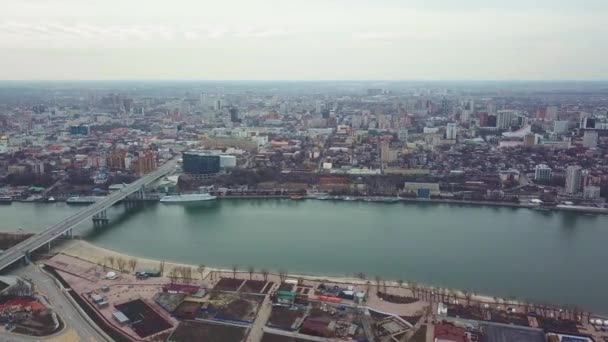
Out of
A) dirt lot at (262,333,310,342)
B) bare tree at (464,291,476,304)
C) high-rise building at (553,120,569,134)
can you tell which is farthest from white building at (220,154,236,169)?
high-rise building at (553,120,569,134)

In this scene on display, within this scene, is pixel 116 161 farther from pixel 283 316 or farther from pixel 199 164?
pixel 283 316

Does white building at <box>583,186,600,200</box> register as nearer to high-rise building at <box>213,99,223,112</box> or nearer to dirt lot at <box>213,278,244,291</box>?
dirt lot at <box>213,278,244,291</box>

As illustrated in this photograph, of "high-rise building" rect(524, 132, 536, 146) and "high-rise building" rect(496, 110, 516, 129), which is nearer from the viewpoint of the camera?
"high-rise building" rect(524, 132, 536, 146)

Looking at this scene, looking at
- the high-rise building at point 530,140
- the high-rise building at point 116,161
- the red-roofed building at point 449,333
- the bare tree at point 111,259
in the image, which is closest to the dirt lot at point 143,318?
the bare tree at point 111,259

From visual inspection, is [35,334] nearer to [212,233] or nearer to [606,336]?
[212,233]

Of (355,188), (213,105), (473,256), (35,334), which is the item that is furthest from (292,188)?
(213,105)
